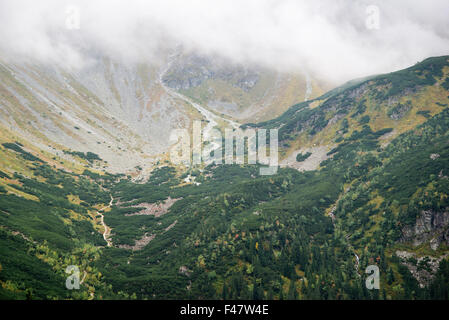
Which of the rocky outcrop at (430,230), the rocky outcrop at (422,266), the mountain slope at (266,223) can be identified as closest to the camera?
the rocky outcrop at (422,266)

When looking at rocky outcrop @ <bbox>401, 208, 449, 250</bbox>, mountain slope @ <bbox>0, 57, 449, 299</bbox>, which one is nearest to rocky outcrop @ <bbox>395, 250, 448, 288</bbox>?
mountain slope @ <bbox>0, 57, 449, 299</bbox>

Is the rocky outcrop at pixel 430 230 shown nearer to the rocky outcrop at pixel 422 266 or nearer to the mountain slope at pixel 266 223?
the mountain slope at pixel 266 223

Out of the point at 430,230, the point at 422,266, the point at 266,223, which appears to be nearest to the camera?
the point at 422,266

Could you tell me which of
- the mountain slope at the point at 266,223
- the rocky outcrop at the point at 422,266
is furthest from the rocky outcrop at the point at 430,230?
the rocky outcrop at the point at 422,266

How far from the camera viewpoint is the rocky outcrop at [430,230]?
2621 inches

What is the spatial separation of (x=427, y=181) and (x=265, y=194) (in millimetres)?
56118

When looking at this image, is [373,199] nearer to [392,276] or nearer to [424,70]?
[392,276]

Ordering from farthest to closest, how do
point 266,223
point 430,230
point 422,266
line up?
point 266,223 → point 430,230 → point 422,266

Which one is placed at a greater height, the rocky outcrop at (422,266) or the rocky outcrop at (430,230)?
the rocky outcrop at (430,230)

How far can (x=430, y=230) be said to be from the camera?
69.4m

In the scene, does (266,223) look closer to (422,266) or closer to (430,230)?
(422,266)

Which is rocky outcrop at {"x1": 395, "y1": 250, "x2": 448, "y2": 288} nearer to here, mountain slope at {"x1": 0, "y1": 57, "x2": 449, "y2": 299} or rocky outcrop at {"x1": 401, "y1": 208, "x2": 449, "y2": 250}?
mountain slope at {"x1": 0, "y1": 57, "x2": 449, "y2": 299}

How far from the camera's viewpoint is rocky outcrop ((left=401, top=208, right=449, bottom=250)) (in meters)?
66.6

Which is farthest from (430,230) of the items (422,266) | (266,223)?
(266,223)
